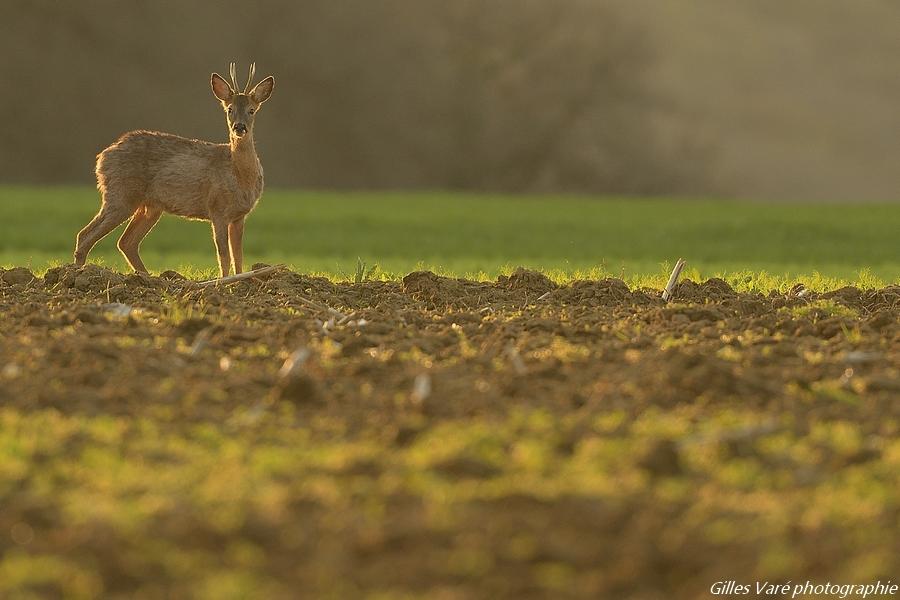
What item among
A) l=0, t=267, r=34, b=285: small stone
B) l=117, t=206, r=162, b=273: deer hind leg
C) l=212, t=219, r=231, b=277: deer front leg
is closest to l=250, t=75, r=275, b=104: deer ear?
l=212, t=219, r=231, b=277: deer front leg

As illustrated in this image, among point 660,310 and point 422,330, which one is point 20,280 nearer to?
point 422,330

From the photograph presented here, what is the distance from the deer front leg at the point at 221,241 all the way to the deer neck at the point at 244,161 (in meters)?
0.51

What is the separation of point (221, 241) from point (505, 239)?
46.8ft

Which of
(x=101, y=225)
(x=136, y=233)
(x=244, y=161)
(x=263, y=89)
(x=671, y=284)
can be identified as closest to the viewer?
(x=671, y=284)

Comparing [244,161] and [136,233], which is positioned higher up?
[244,161]

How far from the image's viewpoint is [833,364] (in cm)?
783

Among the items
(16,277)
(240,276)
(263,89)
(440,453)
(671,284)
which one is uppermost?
(263,89)

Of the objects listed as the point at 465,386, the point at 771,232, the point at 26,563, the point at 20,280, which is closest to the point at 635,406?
the point at 465,386

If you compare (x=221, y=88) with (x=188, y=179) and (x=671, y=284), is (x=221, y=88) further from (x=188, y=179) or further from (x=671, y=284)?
(x=671, y=284)

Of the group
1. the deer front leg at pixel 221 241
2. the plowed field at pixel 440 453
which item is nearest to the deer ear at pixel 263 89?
the deer front leg at pixel 221 241

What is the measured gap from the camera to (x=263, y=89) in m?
13.4

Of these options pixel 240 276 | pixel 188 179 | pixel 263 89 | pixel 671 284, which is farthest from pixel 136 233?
pixel 671 284

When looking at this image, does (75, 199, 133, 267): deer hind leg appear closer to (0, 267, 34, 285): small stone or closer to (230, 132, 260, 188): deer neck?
(230, 132, 260, 188): deer neck

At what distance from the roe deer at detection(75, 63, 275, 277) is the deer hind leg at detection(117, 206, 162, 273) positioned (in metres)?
0.20
